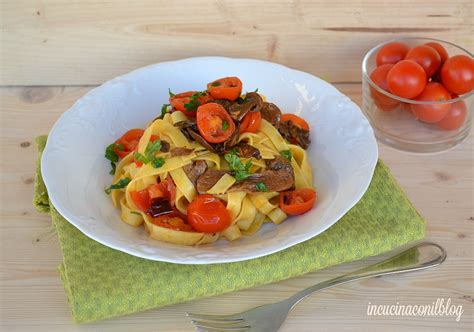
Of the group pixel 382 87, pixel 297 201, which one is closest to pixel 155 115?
pixel 297 201

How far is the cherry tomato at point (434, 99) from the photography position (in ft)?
9.31

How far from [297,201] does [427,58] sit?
3.18 ft

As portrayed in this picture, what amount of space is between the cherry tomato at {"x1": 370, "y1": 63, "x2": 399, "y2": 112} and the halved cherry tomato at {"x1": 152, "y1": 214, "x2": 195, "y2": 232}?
3.63 feet

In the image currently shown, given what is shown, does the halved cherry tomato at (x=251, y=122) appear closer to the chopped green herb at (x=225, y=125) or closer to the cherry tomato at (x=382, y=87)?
the chopped green herb at (x=225, y=125)

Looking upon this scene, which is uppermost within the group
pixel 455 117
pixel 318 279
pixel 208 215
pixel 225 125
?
pixel 225 125

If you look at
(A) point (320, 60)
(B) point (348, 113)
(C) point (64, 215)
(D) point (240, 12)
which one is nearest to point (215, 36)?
(D) point (240, 12)

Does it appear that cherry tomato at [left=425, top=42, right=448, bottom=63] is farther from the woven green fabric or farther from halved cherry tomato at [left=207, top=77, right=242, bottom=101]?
halved cherry tomato at [left=207, top=77, right=242, bottom=101]

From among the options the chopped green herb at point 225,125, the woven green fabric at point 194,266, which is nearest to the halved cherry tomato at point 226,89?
the chopped green herb at point 225,125

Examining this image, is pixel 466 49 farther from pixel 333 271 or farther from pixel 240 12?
pixel 333 271

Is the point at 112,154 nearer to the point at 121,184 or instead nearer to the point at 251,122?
the point at 121,184

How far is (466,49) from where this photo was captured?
10.8ft

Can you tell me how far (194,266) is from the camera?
227cm

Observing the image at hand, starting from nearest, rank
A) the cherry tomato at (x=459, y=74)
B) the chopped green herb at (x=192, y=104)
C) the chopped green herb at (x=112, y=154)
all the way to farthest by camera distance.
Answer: the chopped green herb at (x=192, y=104)
the chopped green herb at (x=112, y=154)
the cherry tomato at (x=459, y=74)

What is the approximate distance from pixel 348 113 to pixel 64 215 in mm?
1225
